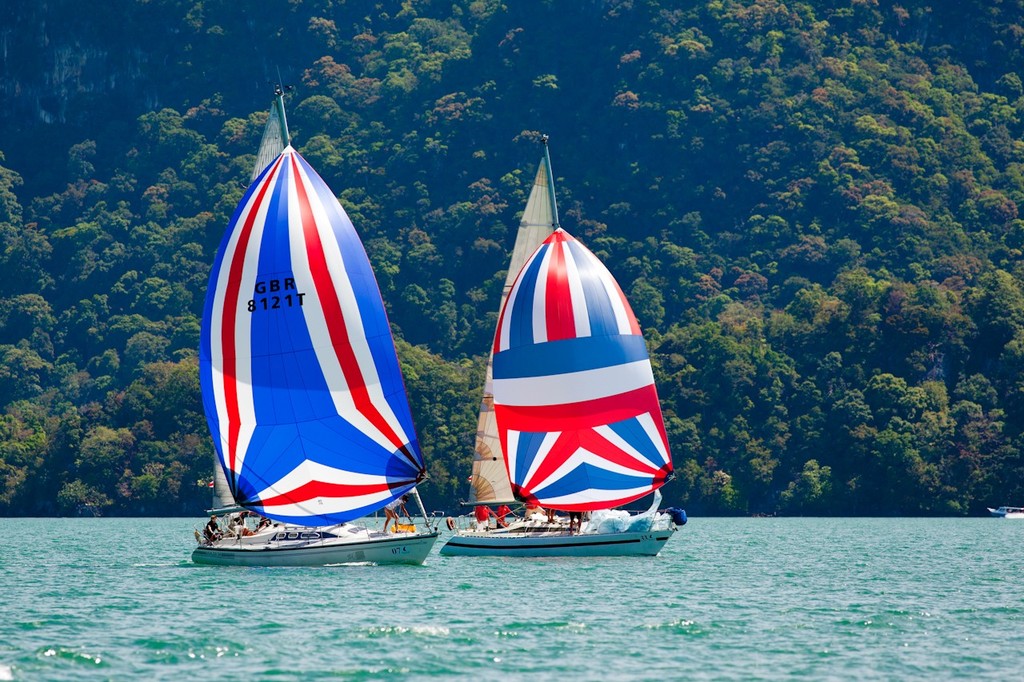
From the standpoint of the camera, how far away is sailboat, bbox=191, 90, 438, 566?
4609 cm

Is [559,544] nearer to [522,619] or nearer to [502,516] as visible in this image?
[502,516]

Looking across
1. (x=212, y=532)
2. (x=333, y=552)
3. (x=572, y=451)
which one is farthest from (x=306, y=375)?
(x=572, y=451)

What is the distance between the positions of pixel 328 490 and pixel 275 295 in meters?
4.97

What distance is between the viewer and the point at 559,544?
52.5 metres

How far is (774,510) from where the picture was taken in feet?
356

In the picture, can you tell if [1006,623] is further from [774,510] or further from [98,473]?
[98,473]

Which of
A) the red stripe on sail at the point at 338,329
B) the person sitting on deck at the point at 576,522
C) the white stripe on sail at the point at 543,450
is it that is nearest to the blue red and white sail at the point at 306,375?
the red stripe on sail at the point at 338,329

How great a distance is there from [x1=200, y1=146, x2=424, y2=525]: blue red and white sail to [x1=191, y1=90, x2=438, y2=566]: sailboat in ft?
0.08

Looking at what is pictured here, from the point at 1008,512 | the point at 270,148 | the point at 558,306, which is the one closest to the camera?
the point at 270,148

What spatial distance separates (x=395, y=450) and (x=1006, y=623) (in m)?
15.8

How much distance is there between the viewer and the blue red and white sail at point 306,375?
4606 cm

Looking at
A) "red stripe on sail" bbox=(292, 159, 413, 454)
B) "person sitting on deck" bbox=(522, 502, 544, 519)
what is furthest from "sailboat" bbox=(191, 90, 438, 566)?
"person sitting on deck" bbox=(522, 502, 544, 519)

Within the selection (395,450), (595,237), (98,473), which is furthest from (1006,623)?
(595,237)

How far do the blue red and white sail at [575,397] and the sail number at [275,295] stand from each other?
31.3 ft
